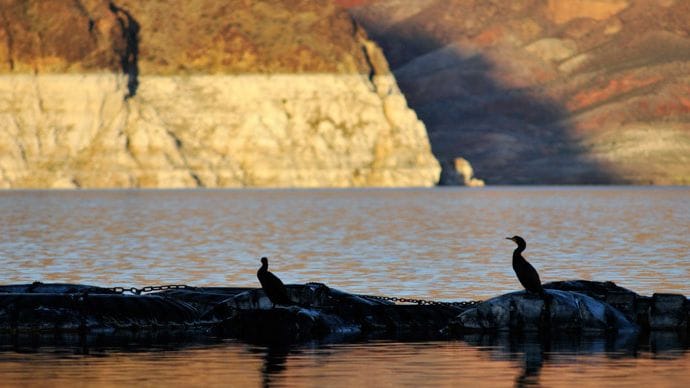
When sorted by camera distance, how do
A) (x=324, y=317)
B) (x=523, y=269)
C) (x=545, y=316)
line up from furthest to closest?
(x=324, y=317)
(x=545, y=316)
(x=523, y=269)

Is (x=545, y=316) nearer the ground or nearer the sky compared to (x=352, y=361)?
nearer the sky

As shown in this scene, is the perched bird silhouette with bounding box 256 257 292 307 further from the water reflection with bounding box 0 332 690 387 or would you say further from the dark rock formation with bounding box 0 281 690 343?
the water reflection with bounding box 0 332 690 387

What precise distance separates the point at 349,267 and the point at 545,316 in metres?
25.5

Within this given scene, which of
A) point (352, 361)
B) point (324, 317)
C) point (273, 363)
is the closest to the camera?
point (273, 363)

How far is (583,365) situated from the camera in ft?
88.4

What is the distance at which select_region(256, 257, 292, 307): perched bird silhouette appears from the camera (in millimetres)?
32031

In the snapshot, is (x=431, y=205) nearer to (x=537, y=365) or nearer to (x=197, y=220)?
(x=197, y=220)

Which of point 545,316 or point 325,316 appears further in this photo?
point 325,316

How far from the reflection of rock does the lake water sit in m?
1.29

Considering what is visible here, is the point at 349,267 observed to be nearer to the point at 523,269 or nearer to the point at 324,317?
the point at 324,317

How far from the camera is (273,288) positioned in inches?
1278

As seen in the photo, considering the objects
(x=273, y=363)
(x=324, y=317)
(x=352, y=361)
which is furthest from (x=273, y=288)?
(x=273, y=363)

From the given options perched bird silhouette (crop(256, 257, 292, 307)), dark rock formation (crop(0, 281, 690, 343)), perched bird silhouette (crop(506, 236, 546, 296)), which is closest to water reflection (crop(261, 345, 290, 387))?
dark rock formation (crop(0, 281, 690, 343))

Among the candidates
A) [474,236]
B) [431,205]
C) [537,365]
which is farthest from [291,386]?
[431,205]
